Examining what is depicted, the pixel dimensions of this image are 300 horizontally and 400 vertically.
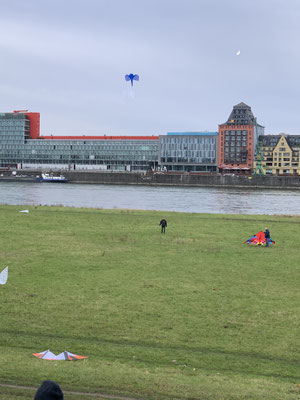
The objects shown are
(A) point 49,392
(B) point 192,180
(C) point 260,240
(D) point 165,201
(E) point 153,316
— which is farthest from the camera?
(B) point 192,180

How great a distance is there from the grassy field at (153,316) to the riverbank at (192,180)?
471 ft

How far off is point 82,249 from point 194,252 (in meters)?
6.43

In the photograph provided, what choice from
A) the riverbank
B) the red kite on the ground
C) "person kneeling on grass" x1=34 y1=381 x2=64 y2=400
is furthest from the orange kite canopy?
the riverbank

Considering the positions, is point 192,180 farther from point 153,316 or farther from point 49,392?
point 49,392

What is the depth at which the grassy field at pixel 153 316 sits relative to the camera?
11516 mm

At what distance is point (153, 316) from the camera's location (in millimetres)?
16781

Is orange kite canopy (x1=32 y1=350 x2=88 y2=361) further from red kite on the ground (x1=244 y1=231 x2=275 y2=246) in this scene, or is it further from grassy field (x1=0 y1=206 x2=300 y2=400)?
red kite on the ground (x1=244 y1=231 x2=275 y2=246)

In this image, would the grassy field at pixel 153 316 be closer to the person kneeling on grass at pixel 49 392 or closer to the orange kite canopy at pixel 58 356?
the orange kite canopy at pixel 58 356

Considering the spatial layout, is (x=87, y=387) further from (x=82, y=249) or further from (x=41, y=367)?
(x=82, y=249)

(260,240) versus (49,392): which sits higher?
(49,392)

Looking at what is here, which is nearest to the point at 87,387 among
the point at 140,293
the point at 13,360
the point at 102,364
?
the point at 102,364

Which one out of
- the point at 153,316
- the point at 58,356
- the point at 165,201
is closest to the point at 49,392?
the point at 58,356

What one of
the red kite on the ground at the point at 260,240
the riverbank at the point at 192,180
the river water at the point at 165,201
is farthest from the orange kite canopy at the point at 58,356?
the riverbank at the point at 192,180

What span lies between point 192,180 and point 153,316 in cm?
16763
